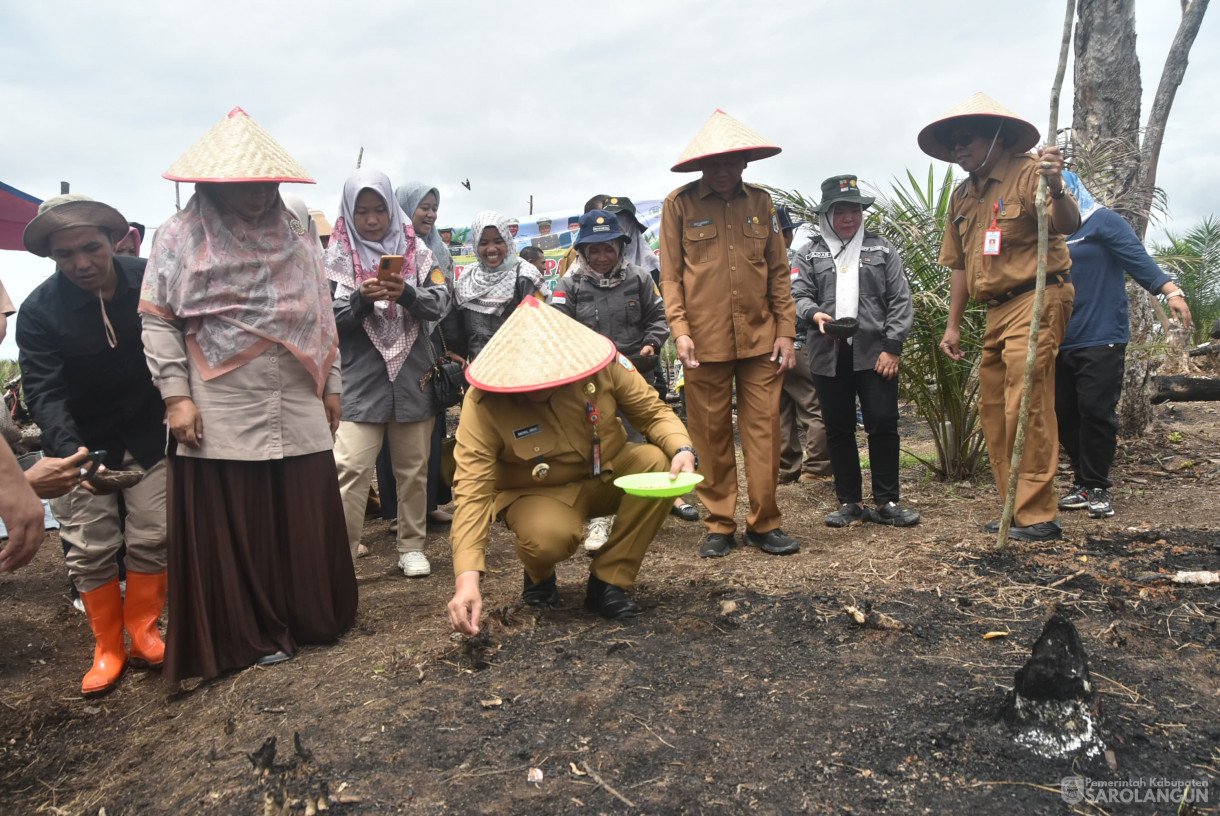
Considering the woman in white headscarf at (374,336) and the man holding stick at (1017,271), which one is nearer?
the man holding stick at (1017,271)

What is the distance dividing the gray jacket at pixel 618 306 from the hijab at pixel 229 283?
1.85 m

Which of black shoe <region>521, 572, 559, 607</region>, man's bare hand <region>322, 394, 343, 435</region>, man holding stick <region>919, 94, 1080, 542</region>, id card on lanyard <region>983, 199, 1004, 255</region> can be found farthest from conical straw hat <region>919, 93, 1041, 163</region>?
man's bare hand <region>322, 394, 343, 435</region>

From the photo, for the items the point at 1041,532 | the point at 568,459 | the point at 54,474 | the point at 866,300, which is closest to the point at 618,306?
the point at 866,300

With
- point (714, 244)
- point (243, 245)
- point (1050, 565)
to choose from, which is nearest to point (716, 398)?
point (714, 244)

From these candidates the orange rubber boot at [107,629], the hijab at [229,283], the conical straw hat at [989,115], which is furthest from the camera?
the conical straw hat at [989,115]

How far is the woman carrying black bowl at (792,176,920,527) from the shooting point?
173 inches

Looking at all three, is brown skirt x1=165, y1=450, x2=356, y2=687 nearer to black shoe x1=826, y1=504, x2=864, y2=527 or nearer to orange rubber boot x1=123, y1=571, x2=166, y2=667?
orange rubber boot x1=123, y1=571, x2=166, y2=667

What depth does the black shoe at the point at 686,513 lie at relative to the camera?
5.09 metres

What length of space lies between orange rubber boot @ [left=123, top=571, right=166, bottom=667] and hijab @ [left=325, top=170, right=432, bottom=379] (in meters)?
1.34

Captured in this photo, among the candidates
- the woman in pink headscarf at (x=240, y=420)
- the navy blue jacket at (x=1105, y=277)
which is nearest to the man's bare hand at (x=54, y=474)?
the woman in pink headscarf at (x=240, y=420)

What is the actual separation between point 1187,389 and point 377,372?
17.8 ft

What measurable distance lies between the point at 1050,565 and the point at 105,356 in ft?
12.4

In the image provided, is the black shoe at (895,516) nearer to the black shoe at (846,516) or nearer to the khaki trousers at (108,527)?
the black shoe at (846,516)

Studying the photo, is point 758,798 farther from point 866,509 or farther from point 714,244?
point 866,509
